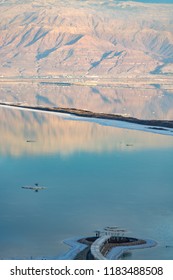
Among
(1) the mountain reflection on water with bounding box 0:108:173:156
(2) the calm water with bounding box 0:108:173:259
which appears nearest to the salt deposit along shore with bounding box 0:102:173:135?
(1) the mountain reflection on water with bounding box 0:108:173:156

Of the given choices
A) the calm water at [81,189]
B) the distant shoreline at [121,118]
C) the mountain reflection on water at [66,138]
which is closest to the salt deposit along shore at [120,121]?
the distant shoreline at [121,118]

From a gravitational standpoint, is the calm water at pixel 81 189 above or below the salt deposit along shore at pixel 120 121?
above

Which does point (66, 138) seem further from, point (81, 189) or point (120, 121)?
point (81, 189)

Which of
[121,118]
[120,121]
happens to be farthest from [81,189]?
[121,118]

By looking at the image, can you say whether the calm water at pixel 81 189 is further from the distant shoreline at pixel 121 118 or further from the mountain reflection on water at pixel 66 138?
the distant shoreline at pixel 121 118

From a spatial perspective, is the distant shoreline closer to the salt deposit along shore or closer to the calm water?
the salt deposit along shore

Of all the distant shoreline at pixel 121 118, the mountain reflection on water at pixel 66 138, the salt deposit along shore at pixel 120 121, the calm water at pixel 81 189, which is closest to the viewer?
the calm water at pixel 81 189
